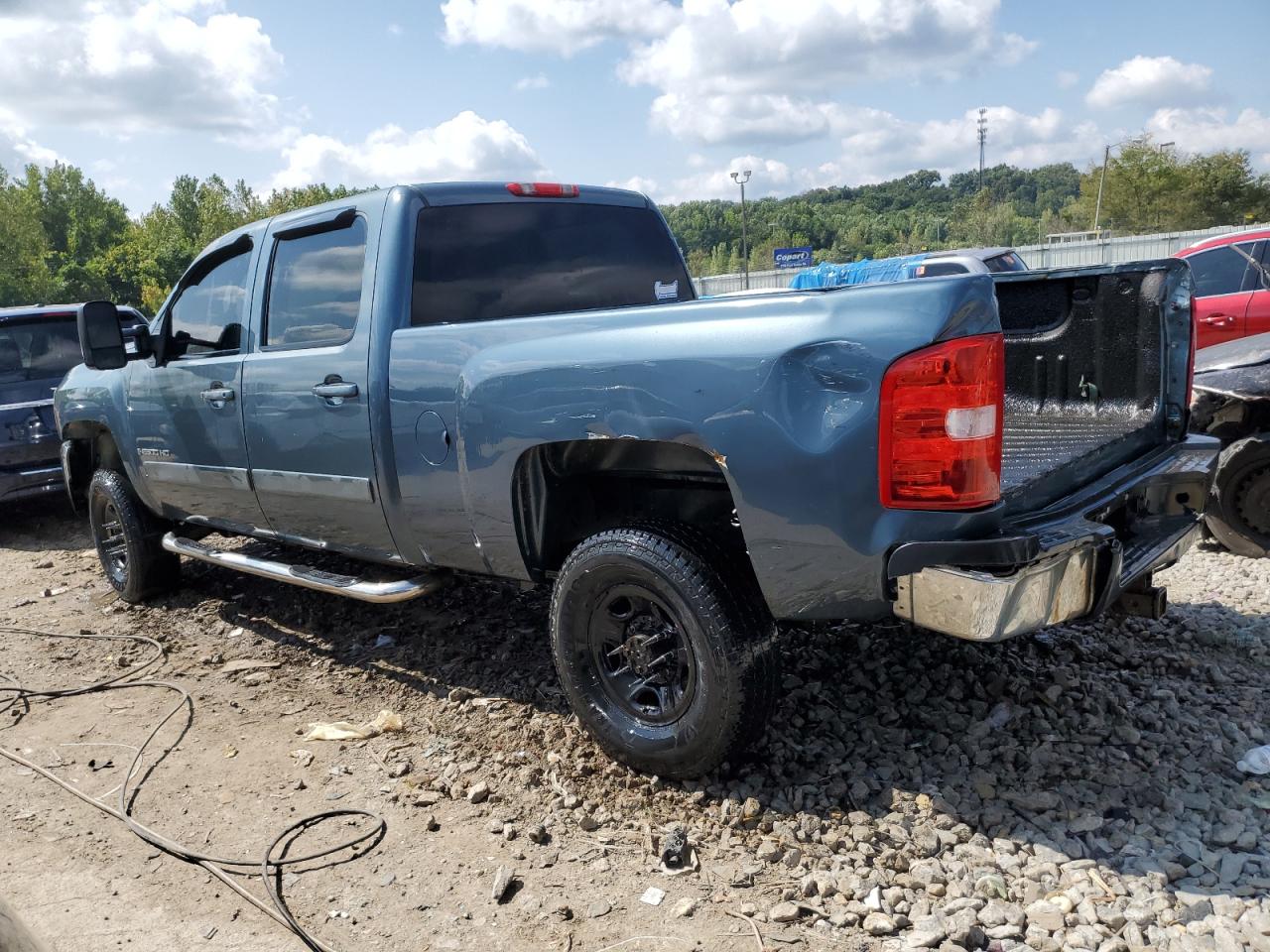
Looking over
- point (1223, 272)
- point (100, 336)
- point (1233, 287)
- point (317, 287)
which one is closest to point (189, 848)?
point (317, 287)

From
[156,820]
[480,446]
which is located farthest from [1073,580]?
[156,820]

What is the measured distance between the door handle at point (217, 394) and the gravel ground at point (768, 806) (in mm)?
1317

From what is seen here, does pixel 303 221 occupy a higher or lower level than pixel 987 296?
higher

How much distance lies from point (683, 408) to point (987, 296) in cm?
85

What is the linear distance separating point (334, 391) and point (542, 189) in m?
1.28

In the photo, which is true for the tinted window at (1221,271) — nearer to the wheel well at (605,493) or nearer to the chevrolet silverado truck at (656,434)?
the chevrolet silverado truck at (656,434)

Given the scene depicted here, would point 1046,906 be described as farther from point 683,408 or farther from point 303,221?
point 303,221

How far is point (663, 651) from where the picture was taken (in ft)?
10.2

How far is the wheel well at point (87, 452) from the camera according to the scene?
5742 mm

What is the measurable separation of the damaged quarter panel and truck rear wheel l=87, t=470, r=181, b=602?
3203 mm

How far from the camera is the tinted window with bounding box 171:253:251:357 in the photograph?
4.54 m

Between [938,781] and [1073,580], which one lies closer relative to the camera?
[1073,580]

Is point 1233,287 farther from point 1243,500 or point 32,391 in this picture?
point 32,391

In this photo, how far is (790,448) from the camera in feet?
8.36
